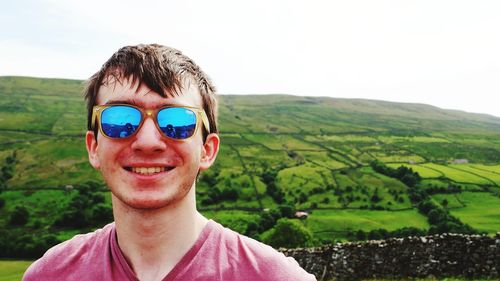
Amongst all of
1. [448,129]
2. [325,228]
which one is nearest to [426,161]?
[325,228]

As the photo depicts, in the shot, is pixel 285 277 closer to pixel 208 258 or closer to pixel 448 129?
pixel 208 258

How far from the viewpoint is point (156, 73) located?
2.27 metres

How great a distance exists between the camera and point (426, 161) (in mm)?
121562

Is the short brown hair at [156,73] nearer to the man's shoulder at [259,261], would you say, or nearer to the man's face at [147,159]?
the man's face at [147,159]

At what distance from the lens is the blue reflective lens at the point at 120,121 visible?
2248mm

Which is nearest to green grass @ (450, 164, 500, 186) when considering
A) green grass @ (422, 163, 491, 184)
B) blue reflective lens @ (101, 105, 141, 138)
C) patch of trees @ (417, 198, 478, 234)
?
green grass @ (422, 163, 491, 184)

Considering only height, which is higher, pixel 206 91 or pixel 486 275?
pixel 206 91

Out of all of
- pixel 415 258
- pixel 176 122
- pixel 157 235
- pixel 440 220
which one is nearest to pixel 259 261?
pixel 157 235

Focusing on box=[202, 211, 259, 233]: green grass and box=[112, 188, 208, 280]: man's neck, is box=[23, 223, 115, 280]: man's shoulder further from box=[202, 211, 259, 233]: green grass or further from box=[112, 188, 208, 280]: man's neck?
box=[202, 211, 259, 233]: green grass

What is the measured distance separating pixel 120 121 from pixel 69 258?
85 centimetres

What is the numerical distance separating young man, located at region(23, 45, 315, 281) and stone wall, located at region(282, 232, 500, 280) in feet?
39.9

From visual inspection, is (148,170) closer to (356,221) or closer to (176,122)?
(176,122)

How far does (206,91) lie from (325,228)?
7032cm

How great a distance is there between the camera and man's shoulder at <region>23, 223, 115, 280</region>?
239cm
